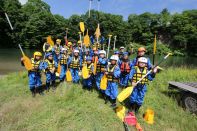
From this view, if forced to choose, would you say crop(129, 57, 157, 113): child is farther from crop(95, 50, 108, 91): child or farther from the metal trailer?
the metal trailer

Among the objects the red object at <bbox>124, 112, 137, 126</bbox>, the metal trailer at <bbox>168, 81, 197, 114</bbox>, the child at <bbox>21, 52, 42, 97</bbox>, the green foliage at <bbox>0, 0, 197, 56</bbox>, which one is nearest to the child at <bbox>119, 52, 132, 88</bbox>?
the metal trailer at <bbox>168, 81, 197, 114</bbox>

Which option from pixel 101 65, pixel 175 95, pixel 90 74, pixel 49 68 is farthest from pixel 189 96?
pixel 49 68

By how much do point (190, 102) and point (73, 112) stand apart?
3210mm

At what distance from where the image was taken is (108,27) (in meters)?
59.1

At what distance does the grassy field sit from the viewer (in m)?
6.00

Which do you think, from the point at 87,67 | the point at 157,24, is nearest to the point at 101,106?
the point at 87,67

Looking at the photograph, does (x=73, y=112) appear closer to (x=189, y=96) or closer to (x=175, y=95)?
(x=189, y=96)

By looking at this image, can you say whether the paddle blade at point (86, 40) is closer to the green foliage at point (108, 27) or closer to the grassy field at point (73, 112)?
the grassy field at point (73, 112)

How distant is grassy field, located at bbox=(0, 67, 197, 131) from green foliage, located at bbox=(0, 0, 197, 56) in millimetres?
28264

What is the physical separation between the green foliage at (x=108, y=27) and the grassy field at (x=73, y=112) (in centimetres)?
2826

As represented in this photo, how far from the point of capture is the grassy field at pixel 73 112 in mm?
6000

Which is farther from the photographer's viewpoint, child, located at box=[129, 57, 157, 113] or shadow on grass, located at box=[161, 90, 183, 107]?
shadow on grass, located at box=[161, 90, 183, 107]

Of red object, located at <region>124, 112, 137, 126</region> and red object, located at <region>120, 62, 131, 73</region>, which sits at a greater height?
red object, located at <region>120, 62, 131, 73</region>

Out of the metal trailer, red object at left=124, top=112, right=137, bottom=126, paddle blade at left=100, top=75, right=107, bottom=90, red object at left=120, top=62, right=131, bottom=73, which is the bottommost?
red object at left=124, top=112, right=137, bottom=126
